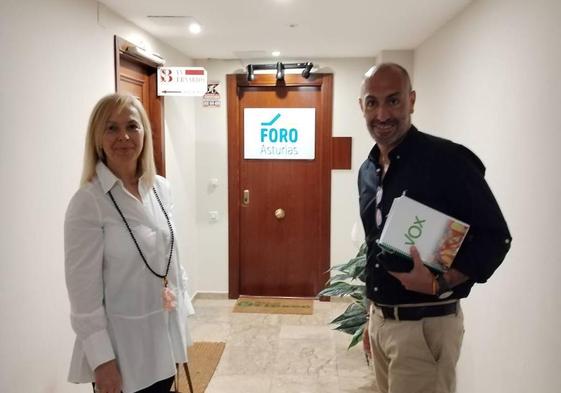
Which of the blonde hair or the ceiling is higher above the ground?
the ceiling

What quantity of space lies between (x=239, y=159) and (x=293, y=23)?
1.63m

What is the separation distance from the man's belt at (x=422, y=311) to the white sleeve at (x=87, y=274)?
0.87 metres

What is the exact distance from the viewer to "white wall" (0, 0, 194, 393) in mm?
1660

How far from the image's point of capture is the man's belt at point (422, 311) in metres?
1.32

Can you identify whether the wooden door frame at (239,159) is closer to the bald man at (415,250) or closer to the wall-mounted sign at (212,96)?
the wall-mounted sign at (212,96)

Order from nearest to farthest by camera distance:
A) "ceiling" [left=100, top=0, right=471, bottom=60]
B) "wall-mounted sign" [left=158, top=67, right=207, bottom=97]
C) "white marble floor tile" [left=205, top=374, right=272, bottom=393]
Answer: "ceiling" [left=100, top=0, right=471, bottom=60] → "white marble floor tile" [left=205, top=374, right=272, bottom=393] → "wall-mounted sign" [left=158, top=67, right=207, bottom=97]

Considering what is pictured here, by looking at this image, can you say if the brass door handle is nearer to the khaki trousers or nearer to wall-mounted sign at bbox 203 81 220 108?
wall-mounted sign at bbox 203 81 220 108

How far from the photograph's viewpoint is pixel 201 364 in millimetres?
3008

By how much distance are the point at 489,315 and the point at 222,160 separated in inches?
107

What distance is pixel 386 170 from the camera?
142cm

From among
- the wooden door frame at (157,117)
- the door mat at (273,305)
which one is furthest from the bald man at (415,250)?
the door mat at (273,305)

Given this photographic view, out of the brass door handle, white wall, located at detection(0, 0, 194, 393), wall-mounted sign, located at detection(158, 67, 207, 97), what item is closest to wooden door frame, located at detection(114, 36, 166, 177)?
wall-mounted sign, located at detection(158, 67, 207, 97)

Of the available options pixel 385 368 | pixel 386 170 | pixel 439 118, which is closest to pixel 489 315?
pixel 385 368

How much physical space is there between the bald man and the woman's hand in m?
0.82
